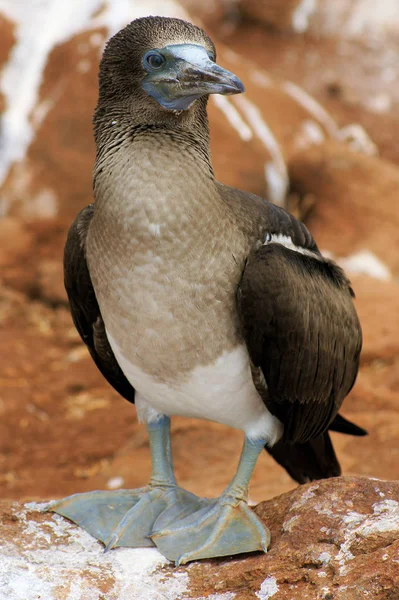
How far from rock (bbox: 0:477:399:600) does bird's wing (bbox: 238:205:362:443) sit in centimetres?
43

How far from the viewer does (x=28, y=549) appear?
3717 mm

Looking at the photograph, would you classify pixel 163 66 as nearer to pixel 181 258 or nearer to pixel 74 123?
pixel 181 258

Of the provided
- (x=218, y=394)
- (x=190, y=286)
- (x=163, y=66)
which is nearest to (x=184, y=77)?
(x=163, y=66)

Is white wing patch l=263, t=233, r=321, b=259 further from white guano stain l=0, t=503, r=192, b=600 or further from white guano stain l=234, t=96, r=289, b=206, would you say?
white guano stain l=234, t=96, r=289, b=206

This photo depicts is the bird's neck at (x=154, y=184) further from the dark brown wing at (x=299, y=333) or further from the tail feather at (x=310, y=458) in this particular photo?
the tail feather at (x=310, y=458)

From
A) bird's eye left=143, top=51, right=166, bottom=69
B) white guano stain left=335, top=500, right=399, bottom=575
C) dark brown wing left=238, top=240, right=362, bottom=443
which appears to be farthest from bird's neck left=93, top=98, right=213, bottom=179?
white guano stain left=335, top=500, right=399, bottom=575

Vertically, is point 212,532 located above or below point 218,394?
below

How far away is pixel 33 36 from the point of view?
12.1 m

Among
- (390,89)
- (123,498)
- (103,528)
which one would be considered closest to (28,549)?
(103,528)

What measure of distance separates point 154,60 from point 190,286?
0.97m

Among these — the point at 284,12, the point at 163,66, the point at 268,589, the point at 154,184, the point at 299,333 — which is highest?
the point at 284,12

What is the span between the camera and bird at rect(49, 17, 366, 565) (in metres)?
3.54

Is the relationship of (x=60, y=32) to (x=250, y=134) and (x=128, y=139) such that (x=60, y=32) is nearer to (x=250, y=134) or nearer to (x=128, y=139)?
(x=250, y=134)

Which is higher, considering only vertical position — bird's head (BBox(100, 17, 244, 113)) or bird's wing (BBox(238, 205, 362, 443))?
bird's head (BBox(100, 17, 244, 113))
